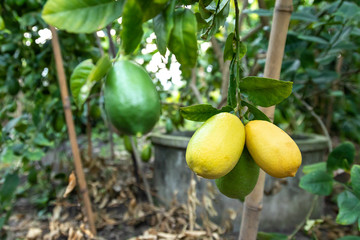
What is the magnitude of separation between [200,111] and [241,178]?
0.41ft

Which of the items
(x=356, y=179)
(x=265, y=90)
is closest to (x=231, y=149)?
(x=265, y=90)

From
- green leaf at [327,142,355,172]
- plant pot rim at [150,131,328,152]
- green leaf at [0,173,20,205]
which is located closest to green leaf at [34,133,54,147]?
green leaf at [0,173,20,205]

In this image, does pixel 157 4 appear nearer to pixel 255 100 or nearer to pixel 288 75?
pixel 255 100

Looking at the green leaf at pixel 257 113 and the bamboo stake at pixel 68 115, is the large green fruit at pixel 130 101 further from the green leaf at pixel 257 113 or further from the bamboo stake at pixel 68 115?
the bamboo stake at pixel 68 115

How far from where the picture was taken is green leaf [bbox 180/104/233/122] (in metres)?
0.46

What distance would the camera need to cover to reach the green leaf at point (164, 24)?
34 centimetres

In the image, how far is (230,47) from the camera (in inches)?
20.2

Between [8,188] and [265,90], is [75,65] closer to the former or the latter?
[8,188]

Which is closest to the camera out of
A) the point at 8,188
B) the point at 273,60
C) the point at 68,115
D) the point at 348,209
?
the point at 273,60

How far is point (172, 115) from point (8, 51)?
1.10 m

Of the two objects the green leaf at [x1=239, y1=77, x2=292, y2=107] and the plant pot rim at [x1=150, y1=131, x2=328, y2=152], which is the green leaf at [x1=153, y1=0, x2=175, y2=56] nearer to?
the green leaf at [x1=239, y1=77, x2=292, y2=107]

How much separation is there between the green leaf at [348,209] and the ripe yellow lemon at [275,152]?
0.44 meters

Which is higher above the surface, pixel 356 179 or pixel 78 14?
pixel 78 14

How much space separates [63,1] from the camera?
0.35 meters
